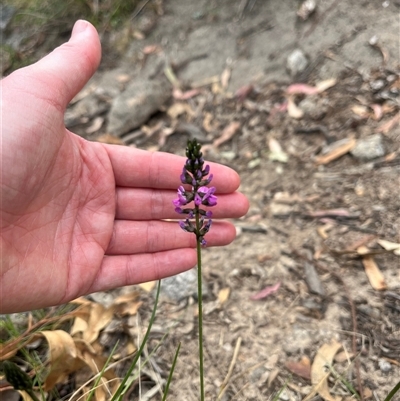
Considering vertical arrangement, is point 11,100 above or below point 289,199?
above

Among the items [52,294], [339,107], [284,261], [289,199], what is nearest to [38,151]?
[52,294]

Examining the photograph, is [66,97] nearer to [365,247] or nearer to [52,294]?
[52,294]

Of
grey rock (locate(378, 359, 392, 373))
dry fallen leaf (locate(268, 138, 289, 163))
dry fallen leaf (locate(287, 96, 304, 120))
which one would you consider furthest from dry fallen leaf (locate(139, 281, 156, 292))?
dry fallen leaf (locate(287, 96, 304, 120))

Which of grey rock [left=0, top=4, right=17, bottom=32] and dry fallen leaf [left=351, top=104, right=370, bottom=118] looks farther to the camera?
grey rock [left=0, top=4, right=17, bottom=32]

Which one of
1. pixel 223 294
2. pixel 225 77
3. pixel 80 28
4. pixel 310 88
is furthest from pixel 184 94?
pixel 223 294

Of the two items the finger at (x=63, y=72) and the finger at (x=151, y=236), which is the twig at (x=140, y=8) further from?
the finger at (x=151, y=236)

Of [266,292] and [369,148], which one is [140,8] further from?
[266,292]

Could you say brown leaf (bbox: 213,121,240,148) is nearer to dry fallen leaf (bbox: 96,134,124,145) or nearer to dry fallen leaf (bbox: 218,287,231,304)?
dry fallen leaf (bbox: 96,134,124,145)
